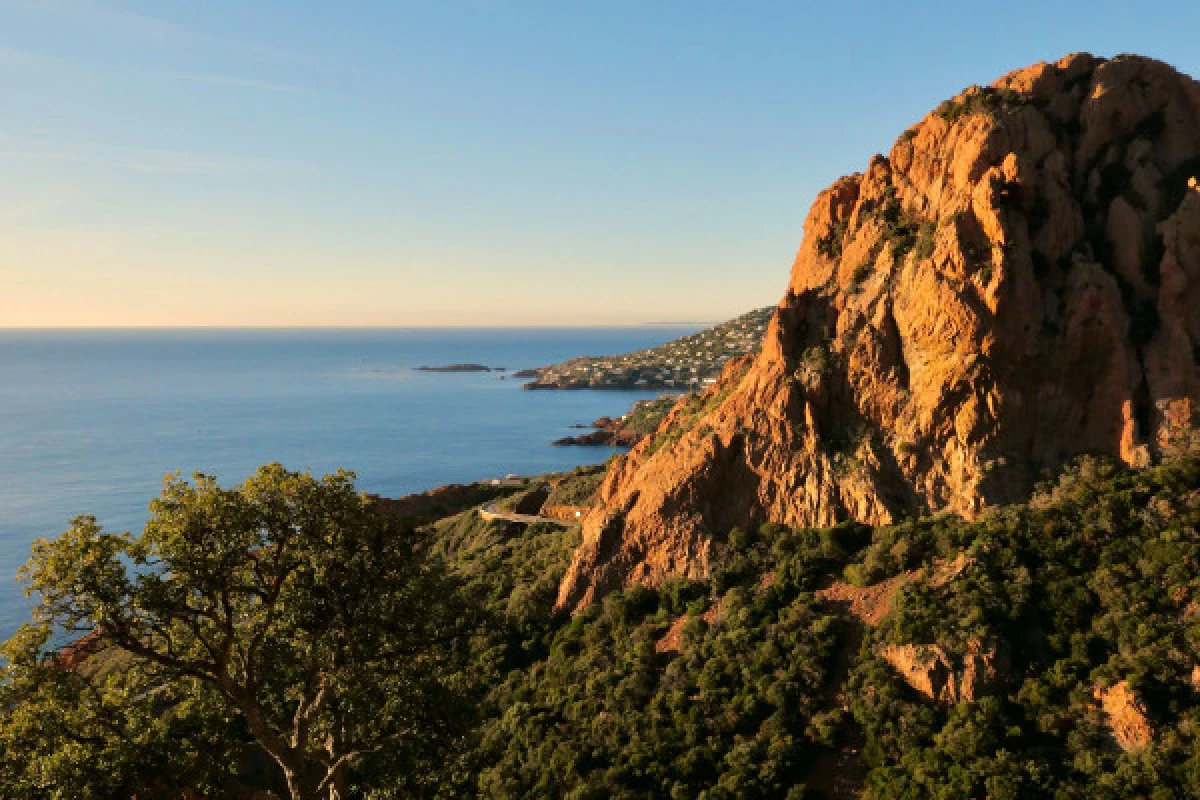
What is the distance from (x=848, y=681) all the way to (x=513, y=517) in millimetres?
36733

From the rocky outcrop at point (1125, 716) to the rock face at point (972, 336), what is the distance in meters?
8.34

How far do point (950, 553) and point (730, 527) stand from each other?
30.7ft

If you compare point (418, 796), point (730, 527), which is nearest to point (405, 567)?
→ point (418, 796)

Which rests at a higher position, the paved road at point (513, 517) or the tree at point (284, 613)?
the tree at point (284, 613)

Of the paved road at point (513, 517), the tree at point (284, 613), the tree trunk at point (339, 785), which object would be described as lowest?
the paved road at point (513, 517)

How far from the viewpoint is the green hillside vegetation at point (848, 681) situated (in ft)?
70.1

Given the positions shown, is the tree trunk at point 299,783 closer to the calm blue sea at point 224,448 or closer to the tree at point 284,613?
the tree at point 284,613

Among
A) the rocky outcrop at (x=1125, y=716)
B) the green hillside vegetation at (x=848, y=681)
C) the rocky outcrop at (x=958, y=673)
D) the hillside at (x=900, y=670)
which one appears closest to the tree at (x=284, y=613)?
the green hillside vegetation at (x=848, y=681)

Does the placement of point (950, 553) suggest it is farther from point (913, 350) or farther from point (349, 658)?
point (349, 658)

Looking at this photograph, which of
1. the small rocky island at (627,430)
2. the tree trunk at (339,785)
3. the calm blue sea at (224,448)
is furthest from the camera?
the small rocky island at (627,430)

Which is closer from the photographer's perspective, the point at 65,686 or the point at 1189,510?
the point at 65,686

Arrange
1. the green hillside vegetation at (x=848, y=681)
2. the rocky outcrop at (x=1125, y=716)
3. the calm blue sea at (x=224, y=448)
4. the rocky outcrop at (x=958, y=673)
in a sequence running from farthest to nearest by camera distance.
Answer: the calm blue sea at (x=224, y=448), the rocky outcrop at (x=958, y=673), the rocky outcrop at (x=1125, y=716), the green hillside vegetation at (x=848, y=681)

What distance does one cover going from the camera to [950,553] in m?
29.0

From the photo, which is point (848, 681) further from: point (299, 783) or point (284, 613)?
point (284, 613)
